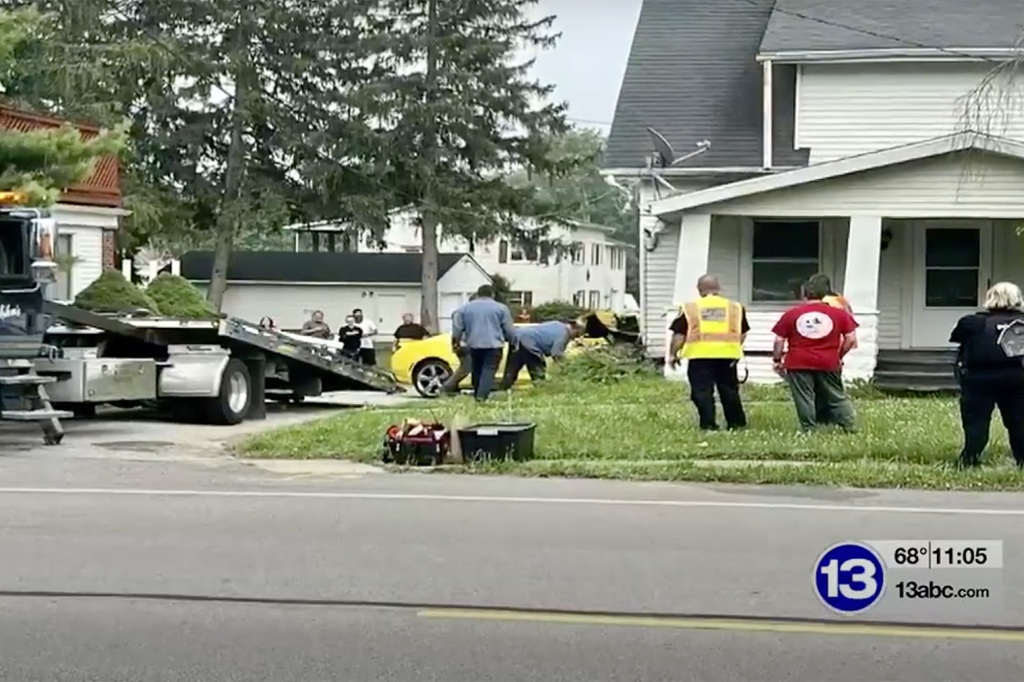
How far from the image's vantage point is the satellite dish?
85.1 feet

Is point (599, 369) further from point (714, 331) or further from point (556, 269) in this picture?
point (556, 269)

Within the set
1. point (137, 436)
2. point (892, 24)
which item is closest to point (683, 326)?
point (137, 436)

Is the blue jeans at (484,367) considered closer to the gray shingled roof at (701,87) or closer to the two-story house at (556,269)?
the gray shingled roof at (701,87)

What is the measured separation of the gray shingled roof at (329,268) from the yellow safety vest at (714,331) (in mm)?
39233

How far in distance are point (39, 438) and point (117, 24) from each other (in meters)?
30.7

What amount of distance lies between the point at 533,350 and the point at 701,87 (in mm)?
7767

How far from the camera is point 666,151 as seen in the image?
26156mm

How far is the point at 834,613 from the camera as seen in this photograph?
7.45 meters

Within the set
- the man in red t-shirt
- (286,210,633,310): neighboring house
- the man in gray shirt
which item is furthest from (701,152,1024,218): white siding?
(286,210,633,310): neighboring house

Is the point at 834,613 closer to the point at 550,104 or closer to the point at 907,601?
the point at 907,601

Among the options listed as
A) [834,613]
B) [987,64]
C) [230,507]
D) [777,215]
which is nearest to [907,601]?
[834,613]

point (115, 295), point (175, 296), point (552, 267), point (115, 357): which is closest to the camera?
point (115, 357)

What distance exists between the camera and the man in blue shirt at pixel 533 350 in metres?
22.2

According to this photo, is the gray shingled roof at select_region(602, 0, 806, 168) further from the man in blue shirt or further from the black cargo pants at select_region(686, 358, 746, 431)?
the black cargo pants at select_region(686, 358, 746, 431)
